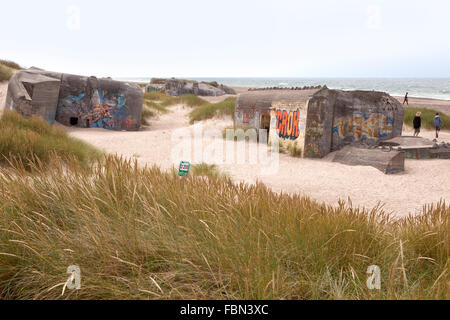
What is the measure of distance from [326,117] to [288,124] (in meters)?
1.29

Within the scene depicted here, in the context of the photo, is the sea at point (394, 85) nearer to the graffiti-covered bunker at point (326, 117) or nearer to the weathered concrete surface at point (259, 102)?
the weathered concrete surface at point (259, 102)

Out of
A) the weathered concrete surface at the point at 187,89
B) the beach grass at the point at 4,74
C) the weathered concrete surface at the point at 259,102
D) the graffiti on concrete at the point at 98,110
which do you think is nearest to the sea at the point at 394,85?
the weathered concrete surface at the point at 187,89

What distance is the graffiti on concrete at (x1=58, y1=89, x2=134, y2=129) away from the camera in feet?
47.1

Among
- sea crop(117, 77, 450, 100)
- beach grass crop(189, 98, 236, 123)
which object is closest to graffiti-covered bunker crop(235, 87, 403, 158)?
beach grass crop(189, 98, 236, 123)

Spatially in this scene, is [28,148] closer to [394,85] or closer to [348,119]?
[348,119]

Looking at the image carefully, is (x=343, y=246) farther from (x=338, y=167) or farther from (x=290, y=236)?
(x=338, y=167)

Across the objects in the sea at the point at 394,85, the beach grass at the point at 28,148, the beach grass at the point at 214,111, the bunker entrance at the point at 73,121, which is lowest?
the beach grass at the point at 28,148

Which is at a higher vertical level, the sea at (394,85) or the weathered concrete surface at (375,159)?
the sea at (394,85)

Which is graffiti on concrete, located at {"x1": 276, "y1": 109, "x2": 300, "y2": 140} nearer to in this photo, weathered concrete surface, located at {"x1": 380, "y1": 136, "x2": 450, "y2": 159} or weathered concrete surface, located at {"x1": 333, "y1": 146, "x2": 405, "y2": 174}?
weathered concrete surface, located at {"x1": 333, "y1": 146, "x2": 405, "y2": 174}

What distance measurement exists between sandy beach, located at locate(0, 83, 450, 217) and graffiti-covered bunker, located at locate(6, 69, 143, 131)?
1.44 meters

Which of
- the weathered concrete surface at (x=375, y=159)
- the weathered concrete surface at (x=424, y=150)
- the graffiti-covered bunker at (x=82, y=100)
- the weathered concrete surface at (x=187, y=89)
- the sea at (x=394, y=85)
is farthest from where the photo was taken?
the sea at (x=394, y=85)

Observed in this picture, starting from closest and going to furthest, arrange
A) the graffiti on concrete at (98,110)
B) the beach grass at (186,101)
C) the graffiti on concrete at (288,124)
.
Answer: the graffiti on concrete at (288,124) < the graffiti on concrete at (98,110) < the beach grass at (186,101)

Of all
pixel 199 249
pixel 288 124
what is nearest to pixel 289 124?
pixel 288 124

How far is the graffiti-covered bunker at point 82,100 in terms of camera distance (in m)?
13.0
